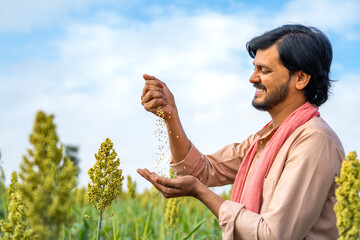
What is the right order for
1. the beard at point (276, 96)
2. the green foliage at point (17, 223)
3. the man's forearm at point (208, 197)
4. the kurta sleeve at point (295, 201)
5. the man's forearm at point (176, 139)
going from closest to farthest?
the green foliage at point (17, 223)
the kurta sleeve at point (295, 201)
the man's forearm at point (208, 197)
the beard at point (276, 96)
the man's forearm at point (176, 139)

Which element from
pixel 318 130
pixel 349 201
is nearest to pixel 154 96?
pixel 318 130

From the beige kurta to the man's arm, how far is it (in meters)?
1.17

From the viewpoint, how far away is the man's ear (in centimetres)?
412

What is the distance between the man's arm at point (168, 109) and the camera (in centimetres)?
427

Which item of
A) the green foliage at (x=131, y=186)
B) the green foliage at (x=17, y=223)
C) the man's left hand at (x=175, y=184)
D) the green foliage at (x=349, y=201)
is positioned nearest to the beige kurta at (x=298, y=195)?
the man's left hand at (x=175, y=184)

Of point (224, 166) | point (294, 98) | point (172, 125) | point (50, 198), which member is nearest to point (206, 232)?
point (224, 166)

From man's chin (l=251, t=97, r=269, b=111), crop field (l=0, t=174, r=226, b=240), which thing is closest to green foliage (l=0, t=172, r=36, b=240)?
man's chin (l=251, t=97, r=269, b=111)

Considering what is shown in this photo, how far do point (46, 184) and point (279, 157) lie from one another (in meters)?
1.93

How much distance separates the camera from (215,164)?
499cm

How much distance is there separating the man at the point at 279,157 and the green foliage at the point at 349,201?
2.95 feet

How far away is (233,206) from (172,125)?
4.37 feet

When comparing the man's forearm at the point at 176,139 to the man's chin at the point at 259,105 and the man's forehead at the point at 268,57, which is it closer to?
the man's chin at the point at 259,105

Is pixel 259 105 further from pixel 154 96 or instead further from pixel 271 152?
pixel 154 96

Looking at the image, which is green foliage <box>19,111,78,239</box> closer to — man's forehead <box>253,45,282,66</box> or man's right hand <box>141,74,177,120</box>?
man's right hand <box>141,74,177,120</box>
